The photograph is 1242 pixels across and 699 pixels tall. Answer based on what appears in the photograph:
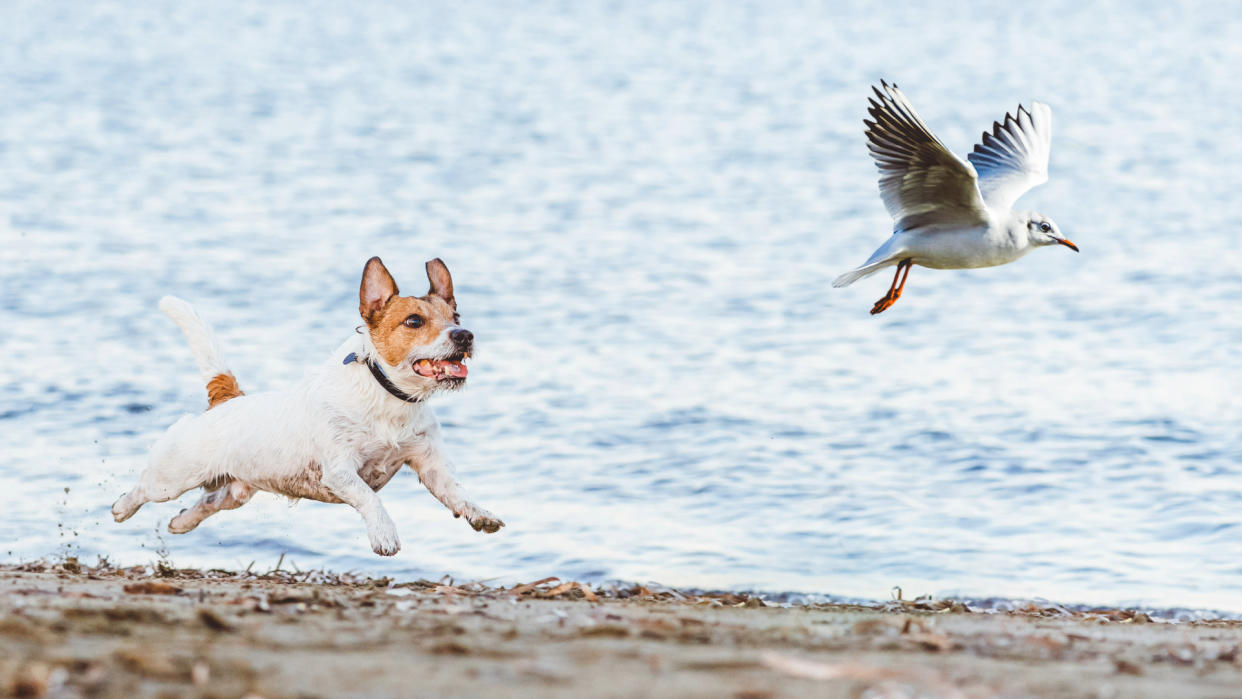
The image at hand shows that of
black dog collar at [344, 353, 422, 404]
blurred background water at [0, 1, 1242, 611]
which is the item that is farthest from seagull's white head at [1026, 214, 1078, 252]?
black dog collar at [344, 353, 422, 404]

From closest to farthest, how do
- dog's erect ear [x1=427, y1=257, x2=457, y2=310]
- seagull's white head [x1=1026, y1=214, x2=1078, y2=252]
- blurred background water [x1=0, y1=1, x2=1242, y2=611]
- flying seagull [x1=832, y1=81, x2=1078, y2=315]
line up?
1. dog's erect ear [x1=427, y1=257, x2=457, y2=310]
2. flying seagull [x1=832, y1=81, x2=1078, y2=315]
3. seagull's white head [x1=1026, y1=214, x2=1078, y2=252]
4. blurred background water [x1=0, y1=1, x2=1242, y2=611]

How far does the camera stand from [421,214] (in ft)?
58.0

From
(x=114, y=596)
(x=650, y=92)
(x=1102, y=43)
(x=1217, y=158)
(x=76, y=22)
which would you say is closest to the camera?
(x=114, y=596)

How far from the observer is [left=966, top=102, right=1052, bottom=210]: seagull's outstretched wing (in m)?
8.41

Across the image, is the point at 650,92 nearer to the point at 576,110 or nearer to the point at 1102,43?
the point at 576,110

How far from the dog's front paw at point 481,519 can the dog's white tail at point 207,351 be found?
133 centimetres

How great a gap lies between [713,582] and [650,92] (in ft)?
61.3

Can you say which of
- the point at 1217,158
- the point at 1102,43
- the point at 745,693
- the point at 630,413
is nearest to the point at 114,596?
the point at 745,693

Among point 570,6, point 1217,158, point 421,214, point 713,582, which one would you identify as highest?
point 570,6

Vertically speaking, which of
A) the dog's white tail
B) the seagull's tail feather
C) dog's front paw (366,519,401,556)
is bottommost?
dog's front paw (366,519,401,556)

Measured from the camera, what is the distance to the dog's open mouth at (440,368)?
6.34 meters

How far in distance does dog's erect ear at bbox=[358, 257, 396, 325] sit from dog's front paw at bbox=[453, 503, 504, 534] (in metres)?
0.85

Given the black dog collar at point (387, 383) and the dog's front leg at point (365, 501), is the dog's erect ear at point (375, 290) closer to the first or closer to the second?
the black dog collar at point (387, 383)

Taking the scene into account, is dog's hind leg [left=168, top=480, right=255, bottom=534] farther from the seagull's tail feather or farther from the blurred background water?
the seagull's tail feather
